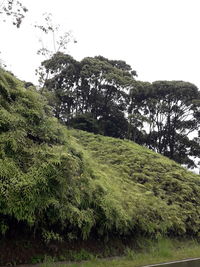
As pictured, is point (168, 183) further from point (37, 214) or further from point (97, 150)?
point (37, 214)

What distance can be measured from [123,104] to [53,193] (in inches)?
1140

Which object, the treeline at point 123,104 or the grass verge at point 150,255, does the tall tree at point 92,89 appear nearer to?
the treeline at point 123,104

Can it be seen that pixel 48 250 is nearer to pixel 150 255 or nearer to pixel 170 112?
pixel 150 255

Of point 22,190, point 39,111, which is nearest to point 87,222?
point 22,190

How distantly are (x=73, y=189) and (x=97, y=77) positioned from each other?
84.2 ft

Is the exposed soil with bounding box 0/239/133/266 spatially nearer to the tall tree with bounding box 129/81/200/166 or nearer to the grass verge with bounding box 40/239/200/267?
the grass verge with bounding box 40/239/200/267

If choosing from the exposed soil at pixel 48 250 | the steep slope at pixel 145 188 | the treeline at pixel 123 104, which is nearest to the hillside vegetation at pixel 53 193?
the steep slope at pixel 145 188

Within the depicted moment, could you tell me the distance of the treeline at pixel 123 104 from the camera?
31.8 meters

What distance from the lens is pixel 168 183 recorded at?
1688cm

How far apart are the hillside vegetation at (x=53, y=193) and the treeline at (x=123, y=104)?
62.0ft

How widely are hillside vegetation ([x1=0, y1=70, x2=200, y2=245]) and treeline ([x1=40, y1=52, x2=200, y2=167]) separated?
745 inches

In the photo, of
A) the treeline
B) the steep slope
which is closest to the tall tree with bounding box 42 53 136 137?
the treeline

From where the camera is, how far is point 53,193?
6.91 m

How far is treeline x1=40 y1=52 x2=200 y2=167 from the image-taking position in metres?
31.8
